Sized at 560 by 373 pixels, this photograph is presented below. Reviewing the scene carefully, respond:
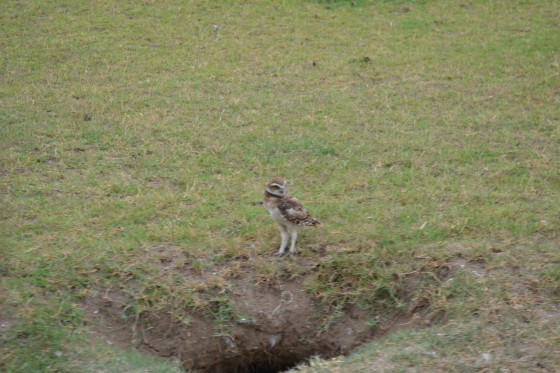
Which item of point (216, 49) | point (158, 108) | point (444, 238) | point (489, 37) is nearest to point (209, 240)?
point (444, 238)

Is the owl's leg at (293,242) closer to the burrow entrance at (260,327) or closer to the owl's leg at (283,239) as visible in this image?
the owl's leg at (283,239)

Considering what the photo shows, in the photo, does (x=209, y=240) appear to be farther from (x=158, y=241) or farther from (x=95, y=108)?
(x=95, y=108)

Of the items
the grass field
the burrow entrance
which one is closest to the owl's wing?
the grass field

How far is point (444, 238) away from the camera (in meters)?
7.25

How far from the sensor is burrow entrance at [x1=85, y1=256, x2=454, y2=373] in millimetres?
6551

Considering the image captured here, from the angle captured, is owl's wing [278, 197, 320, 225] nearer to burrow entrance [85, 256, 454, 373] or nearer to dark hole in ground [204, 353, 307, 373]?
burrow entrance [85, 256, 454, 373]

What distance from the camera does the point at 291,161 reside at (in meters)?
8.82

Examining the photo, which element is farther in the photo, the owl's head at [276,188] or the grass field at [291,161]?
the owl's head at [276,188]

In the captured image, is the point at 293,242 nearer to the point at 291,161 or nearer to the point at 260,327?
the point at 260,327

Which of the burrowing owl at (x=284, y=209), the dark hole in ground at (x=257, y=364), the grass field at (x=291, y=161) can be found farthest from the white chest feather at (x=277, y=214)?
the dark hole in ground at (x=257, y=364)

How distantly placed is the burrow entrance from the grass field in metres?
0.11

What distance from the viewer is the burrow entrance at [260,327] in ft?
21.5

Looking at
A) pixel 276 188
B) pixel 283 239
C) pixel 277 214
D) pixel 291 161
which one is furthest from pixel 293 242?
pixel 291 161

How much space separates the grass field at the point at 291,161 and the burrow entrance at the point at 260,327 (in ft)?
Answer: 0.37
